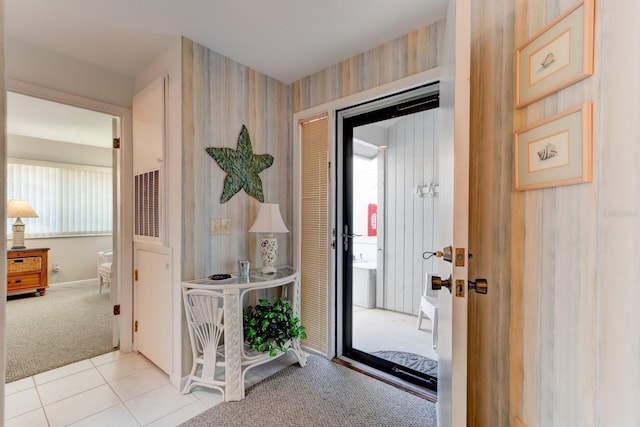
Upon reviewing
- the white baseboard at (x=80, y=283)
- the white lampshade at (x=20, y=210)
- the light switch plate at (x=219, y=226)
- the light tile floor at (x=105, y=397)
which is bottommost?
the white baseboard at (x=80, y=283)

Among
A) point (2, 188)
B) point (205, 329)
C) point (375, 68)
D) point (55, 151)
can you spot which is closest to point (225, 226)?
point (205, 329)

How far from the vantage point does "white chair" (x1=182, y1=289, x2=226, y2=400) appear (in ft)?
6.33

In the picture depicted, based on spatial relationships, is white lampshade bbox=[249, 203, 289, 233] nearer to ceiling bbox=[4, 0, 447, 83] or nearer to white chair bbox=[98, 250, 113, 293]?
ceiling bbox=[4, 0, 447, 83]

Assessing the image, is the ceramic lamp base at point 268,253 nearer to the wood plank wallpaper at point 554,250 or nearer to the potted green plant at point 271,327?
the potted green plant at point 271,327

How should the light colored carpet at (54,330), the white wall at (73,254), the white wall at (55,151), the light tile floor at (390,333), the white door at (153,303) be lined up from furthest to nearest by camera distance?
the white wall at (73,254) → the white wall at (55,151) → the light tile floor at (390,333) → the light colored carpet at (54,330) → the white door at (153,303)

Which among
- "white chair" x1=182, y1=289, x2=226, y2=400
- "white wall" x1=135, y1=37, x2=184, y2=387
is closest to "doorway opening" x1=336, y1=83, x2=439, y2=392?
"white chair" x1=182, y1=289, x2=226, y2=400

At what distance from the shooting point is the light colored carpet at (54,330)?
238 cm

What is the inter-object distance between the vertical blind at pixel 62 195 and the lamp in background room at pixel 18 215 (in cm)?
36

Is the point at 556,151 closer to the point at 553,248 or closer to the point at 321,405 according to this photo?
the point at 553,248

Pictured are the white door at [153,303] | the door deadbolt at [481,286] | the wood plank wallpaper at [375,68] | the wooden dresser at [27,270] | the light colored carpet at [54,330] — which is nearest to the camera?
the door deadbolt at [481,286]

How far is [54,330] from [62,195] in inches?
119

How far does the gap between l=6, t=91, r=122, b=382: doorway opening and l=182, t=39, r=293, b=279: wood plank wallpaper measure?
3.41 ft

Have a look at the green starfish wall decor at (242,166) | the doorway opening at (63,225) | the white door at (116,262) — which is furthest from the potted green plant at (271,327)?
the doorway opening at (63,225)

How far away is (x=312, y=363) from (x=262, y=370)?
406mm
